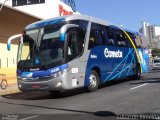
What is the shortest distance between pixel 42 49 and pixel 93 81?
10.9ft

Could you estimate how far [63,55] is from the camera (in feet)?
49.3

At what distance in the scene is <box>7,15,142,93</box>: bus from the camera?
1501 cm

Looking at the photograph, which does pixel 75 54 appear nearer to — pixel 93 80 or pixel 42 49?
pixel 42 49

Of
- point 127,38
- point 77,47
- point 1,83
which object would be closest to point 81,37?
point 77,47

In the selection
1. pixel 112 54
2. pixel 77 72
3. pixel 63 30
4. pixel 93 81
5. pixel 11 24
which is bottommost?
pixel 93 81

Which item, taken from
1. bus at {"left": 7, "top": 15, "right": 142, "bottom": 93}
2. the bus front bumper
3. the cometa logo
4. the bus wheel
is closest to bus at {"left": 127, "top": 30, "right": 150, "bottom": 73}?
the cometa logo

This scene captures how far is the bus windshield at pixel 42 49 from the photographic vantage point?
1503 cm

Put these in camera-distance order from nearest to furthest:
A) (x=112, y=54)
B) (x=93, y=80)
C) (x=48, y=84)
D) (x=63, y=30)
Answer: (x=63, y=30)
(x=48, y=84)
(x=93, y=80)
(x=112, y=54)

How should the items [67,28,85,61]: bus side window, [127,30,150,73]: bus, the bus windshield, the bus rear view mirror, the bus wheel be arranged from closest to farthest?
the bus rear view mirror → the bus windshield → [67,28,85,61]: bus side window → the bus wheel → [127,30,150,73]: bus

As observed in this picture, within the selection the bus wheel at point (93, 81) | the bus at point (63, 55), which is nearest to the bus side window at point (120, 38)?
the bus at point (63, 55)

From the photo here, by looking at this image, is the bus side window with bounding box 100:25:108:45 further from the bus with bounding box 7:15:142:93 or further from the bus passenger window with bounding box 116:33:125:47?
the bus passenger window with bounding box 116:33:125:47

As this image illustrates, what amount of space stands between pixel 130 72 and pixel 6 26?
12519 mm

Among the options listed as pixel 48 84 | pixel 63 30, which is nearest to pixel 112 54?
pixel 63 30

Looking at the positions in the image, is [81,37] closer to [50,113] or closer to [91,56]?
[91,56]
